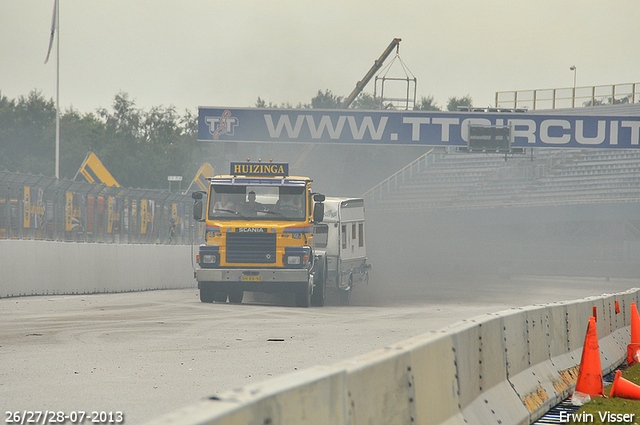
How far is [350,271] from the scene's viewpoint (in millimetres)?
22531

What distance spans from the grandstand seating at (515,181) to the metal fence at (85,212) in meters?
28.2

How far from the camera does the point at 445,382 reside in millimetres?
5359

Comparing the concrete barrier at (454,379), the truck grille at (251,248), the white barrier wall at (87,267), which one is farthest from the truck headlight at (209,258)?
the concrete barrier at (454,379)

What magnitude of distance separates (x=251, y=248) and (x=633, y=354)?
8.99 m

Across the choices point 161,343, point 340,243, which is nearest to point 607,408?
point 161,343

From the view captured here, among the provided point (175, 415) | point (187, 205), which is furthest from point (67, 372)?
point (187, 205)

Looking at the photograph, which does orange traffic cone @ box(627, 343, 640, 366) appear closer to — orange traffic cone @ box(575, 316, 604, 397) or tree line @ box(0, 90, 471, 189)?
orange traffic cone @ box(575, 316, 604, 397)

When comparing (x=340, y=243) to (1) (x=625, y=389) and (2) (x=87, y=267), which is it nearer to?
(2) (x=87, y=267)

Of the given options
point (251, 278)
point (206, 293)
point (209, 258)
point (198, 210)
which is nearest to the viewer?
point (198, 210)

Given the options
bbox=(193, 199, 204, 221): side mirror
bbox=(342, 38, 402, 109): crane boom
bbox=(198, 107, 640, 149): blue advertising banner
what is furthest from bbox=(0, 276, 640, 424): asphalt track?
bbox=(342, 38, 402, 109): crane boom

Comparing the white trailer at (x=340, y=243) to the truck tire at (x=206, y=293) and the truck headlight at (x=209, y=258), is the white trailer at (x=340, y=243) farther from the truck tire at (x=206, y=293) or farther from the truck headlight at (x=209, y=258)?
the truck tire at (x=206, y=293)

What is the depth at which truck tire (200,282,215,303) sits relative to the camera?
18938mm

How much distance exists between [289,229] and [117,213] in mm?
6965

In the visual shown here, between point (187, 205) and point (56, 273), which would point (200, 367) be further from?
point (187, 205)
